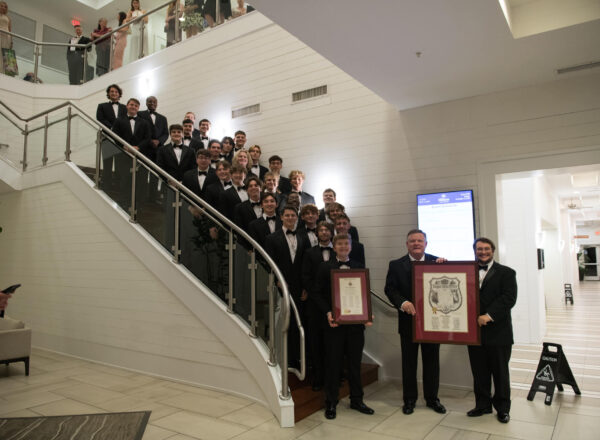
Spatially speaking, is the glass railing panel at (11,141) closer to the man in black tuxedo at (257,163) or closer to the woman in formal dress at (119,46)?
the woman in formal dress at (119,46)

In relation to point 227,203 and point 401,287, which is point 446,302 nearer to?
point 401,287

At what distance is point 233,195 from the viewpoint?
545 centimetres

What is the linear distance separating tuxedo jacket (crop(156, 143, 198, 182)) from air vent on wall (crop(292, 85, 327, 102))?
2.01 meters

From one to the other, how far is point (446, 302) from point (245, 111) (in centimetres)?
525

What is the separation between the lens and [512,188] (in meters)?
8.33

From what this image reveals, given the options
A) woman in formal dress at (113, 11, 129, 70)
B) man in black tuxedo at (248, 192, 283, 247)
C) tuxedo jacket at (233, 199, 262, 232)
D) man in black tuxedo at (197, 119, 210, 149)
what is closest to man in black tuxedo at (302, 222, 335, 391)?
man in black tuxedo at (248, 192, 283, 247)

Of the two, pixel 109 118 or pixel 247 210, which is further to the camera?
pixel 109 118

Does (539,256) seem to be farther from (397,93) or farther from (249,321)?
(249,321)

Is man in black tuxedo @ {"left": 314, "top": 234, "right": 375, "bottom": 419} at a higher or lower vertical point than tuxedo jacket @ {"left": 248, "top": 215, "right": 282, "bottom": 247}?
lower

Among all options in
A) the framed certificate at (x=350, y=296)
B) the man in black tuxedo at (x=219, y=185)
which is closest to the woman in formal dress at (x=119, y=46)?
the man in black tuxedo at (x=219, y=185)

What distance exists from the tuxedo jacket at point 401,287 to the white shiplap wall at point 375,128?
135cm

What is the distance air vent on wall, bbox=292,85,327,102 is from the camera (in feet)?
22.6

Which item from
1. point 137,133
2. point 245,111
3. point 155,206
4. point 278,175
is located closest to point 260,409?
point 155,206

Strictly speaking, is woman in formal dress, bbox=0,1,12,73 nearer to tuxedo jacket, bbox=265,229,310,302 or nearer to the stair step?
tuxedo jacket, bbox=265,229,310,302
